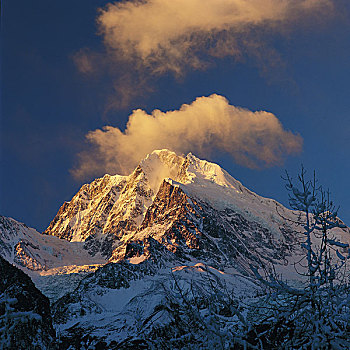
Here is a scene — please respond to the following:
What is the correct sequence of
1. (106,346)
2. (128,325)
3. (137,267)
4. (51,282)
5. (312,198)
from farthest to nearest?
(51,282), (137,267), (128,325), (106,346), (312,198)

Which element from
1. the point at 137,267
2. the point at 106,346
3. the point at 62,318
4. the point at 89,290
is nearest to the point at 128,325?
the point at 106,346

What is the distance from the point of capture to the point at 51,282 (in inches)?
6102

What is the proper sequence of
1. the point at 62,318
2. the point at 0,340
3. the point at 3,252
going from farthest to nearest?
the point at 3,252
the point at 62,318
the point at 0,340

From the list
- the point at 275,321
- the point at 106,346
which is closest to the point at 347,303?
the point at 275,321

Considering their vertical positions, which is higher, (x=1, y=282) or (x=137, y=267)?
(x=137, y=267)

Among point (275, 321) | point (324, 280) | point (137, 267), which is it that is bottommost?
point (275, 321)

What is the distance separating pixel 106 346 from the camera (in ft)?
151

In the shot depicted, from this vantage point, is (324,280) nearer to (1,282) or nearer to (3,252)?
(1,282)

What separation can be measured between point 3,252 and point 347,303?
8246 inches

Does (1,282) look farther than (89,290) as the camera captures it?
No

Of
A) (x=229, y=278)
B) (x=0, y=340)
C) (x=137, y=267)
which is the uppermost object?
(x=229, y=278)

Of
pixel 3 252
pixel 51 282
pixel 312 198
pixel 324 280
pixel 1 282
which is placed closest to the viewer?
pixel 324 280

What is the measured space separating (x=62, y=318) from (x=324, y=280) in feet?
279

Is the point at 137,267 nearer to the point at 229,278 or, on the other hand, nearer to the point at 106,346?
the point at 229,278
